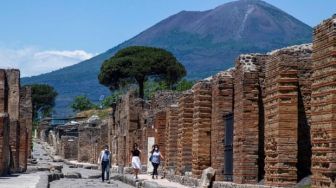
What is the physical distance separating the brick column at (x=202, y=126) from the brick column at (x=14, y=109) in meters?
13.0

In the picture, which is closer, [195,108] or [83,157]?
[195,108]

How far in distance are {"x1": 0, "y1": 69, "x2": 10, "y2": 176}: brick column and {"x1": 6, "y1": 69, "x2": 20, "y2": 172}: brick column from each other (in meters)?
2.54

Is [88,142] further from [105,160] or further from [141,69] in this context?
[105,160]

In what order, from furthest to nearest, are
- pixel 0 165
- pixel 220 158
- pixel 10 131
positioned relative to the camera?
pixel 10 131 < pixel 0 165 < pixel 220 158

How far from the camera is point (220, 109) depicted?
70.1 ft

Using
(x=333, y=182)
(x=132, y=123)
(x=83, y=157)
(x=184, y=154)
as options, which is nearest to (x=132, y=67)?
(x=83, y=157)

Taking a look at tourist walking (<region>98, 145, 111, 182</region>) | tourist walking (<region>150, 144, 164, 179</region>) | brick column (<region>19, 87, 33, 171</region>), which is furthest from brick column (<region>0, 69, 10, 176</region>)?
brick column (<region>19, 87, 33, 171</region>)

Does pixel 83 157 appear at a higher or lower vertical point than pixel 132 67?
Result: lower

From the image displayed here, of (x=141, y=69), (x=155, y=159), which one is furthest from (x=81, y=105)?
(x=155, y=159)

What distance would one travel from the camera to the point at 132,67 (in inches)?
3558

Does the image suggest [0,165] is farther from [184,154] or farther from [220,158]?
[220,158]

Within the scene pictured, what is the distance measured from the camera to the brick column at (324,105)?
1252cm

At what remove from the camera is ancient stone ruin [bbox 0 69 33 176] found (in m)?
30.0

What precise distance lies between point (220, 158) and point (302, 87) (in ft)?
18.6
